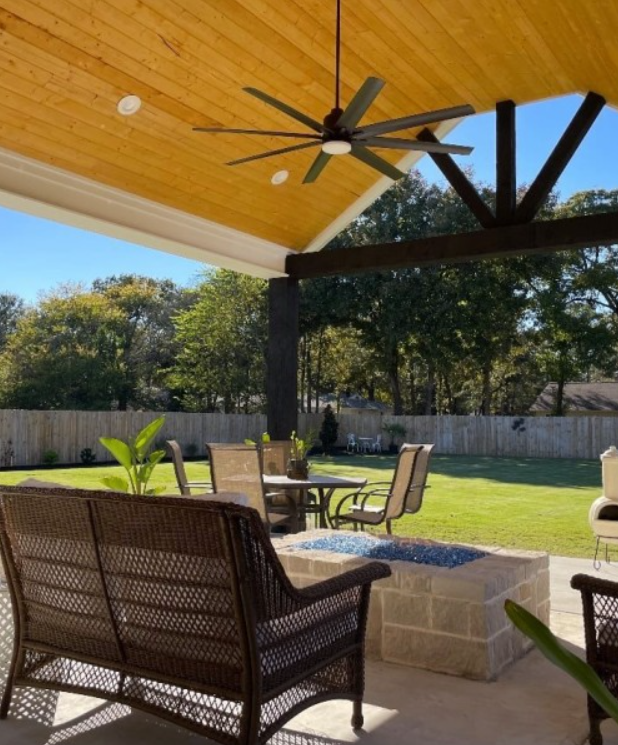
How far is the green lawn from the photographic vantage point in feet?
25.5

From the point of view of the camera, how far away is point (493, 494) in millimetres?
12211

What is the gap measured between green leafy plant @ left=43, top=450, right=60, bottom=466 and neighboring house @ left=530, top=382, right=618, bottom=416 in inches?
765

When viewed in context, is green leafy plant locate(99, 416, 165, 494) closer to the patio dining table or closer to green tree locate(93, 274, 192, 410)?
the patio dining table

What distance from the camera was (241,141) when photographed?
5805mm

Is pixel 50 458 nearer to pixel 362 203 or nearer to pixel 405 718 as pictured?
pixel 362 203

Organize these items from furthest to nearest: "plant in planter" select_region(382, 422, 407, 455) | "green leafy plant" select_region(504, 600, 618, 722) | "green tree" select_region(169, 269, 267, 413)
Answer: "green tree" select_region(169, 269, 267, 413), "plant in planter" select_region(382, 422, 407, 455), "green leafy plant" select_region(504, 600, 618, 722)

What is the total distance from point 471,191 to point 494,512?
5.05 metres

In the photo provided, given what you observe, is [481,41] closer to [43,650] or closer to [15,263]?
[43,650]

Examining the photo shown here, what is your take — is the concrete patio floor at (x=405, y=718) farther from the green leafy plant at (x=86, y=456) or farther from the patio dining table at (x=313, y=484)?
the green leafy plant at (x=86, y=456)

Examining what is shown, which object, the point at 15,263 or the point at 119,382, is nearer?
the point at 119,382

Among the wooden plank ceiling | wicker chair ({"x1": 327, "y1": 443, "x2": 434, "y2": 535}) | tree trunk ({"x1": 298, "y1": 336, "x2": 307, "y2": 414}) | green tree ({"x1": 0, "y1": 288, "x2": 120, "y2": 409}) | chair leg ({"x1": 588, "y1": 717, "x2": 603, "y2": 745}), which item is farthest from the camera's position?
tree trunk ({"x1": 298, "y1": 336, "x2": 307, "y2": 414})

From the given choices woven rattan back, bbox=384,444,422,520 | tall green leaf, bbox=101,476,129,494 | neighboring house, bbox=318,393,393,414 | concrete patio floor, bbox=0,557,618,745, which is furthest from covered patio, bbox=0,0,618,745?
neighboring house, bbox=318,393,393,414

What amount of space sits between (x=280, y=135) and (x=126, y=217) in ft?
6.56

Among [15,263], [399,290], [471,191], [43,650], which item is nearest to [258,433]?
[399,290]
